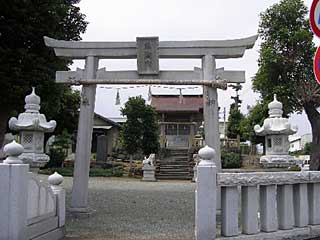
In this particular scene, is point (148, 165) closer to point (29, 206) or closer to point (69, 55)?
point (69, 55)

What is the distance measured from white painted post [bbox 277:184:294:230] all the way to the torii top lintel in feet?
15.5

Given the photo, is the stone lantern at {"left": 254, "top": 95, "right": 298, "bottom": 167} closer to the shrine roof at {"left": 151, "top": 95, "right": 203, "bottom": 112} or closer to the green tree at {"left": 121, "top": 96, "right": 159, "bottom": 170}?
the green tree at {"left": 121, "top": 96, "right": 159, "bottom": 170}

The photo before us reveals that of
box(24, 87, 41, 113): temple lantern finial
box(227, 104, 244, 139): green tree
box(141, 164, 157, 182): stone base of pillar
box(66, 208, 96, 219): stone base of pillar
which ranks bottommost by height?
box(66, 208, 96, 219): stone base of pillar

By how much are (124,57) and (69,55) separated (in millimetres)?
1341

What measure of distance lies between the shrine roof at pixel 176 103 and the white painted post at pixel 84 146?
26.4m

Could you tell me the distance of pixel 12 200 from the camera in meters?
4.96

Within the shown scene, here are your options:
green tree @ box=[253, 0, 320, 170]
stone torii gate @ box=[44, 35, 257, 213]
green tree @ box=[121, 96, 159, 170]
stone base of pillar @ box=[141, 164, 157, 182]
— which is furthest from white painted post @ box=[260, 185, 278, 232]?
green tree @ box=[121, 96, 159, 170]

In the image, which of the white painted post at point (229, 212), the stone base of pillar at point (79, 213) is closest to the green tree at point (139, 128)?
the stone base of pillar at point (79, 213)

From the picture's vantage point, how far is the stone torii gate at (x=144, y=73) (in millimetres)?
9695

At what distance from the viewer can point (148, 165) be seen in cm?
2450

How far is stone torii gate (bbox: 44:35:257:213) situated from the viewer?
31.8ft

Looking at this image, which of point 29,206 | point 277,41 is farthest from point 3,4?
point 277,41

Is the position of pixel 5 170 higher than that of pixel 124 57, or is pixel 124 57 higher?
pixel 124 57

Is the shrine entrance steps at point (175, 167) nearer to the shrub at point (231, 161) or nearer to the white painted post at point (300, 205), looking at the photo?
the shrub at point (231, 161)
